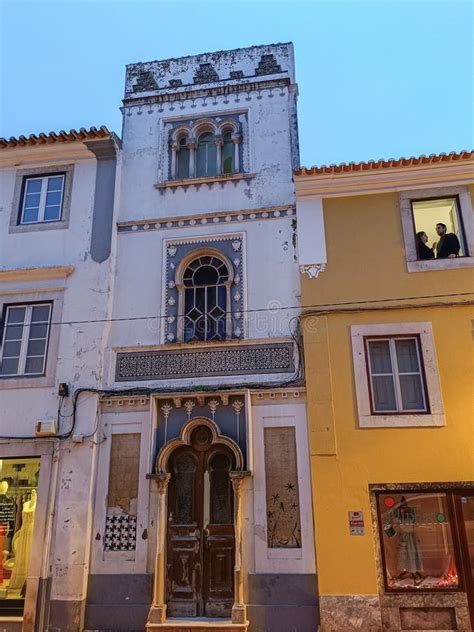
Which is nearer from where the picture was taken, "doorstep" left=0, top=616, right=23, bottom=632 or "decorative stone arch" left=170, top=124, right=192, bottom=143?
"doorstep" left=0, top=616, right=23, bottom=632

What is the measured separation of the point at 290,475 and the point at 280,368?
179cm

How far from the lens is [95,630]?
8305mm

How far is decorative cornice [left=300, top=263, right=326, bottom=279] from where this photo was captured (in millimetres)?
9703

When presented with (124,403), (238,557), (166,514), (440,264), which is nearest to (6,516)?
(124,403)

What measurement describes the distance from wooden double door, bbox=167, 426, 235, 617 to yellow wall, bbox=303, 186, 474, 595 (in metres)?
1.50

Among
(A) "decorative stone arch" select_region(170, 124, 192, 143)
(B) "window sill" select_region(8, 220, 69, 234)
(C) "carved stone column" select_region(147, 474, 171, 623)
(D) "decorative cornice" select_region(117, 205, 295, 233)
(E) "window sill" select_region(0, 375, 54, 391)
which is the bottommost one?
(C) "carved stone column" select_region(147, 474, 171, 623)

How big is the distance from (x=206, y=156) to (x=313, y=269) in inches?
140

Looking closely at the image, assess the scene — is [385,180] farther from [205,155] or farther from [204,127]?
[204,127]

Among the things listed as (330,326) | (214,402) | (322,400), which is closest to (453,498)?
(322,400)

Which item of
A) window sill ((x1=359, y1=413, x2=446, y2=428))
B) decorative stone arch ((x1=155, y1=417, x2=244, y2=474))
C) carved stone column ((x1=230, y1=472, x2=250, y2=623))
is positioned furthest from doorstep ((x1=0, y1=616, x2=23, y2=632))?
window sill ((x1=359, y1=413, x2=446, y2=428))

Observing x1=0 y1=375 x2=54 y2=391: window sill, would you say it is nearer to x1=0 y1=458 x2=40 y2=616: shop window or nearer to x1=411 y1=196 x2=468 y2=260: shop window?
x1=0 y1=458 x2=40 y2=616: shop window

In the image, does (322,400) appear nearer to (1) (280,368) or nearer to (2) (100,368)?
(1) (280,368)

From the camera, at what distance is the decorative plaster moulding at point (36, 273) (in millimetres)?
10281

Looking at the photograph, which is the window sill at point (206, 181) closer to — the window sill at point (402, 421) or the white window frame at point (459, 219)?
the white window frame at point (459, 219)
